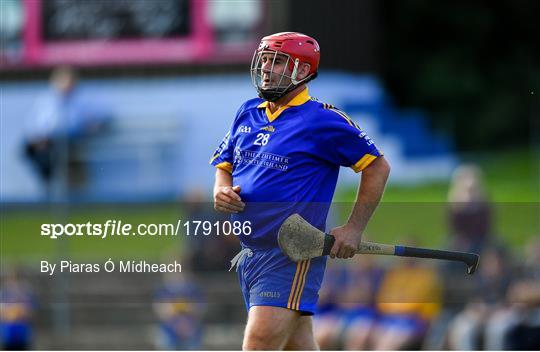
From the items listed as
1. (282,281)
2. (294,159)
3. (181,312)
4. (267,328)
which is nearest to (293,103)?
(294,159)

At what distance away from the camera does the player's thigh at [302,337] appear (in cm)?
665

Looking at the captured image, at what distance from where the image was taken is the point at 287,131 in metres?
6.41

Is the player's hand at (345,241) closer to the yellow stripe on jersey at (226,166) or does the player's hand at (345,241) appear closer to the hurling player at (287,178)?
the hurling player at (287,178)

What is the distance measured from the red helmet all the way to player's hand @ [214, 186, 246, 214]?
17.9 inches

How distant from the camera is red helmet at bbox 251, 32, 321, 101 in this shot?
253 inches

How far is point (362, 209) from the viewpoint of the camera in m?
6.44

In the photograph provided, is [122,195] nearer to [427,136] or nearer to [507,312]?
[427,136]

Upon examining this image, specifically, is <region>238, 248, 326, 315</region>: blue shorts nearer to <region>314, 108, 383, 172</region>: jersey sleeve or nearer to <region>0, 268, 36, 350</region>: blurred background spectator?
<region>314, 108, 383, 172</region>: jersey sleeve

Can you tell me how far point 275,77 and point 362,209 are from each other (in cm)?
73

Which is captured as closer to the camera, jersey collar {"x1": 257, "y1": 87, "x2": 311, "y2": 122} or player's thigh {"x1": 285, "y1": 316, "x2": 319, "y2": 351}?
jersey collar {"x1": 257, "y1": 87, "x2": 311, "y2": 122}

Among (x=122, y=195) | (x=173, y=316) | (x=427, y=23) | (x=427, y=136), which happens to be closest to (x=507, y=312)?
(x=173, y=316)

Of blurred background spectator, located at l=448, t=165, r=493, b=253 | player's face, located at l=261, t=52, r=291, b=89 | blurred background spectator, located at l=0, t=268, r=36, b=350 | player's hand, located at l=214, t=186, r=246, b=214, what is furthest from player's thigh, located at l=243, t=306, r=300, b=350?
blurred background spectator, located at l=0, t=268, r=36, b=350

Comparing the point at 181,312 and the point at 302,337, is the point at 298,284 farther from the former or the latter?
the point at 181,312

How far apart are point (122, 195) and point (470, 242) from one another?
5.03 m
